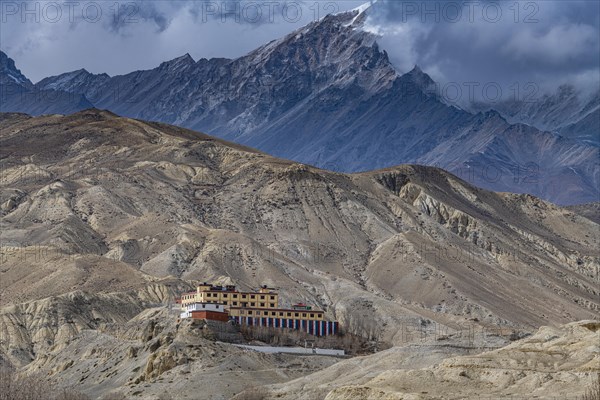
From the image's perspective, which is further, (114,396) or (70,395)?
(114,396)

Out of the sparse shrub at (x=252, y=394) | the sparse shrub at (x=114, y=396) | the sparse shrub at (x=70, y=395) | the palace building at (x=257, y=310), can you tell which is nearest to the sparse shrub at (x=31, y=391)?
the sparse shrub at (x=70, y=395)

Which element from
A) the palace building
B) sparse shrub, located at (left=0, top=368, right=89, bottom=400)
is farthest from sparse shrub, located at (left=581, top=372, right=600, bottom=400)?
the palace building

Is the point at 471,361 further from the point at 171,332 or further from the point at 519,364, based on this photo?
the point at 171,332

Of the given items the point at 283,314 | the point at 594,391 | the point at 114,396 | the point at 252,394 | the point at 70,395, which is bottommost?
the point at 594,391

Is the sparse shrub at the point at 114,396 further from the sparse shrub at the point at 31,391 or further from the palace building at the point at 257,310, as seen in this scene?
the palace building at the point at 257,310

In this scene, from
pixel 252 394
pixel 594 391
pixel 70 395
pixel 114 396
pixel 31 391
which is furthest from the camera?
pixel 114 396

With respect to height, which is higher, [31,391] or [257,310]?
[257,310]

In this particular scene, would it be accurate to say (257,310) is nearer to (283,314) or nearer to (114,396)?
(283,314)

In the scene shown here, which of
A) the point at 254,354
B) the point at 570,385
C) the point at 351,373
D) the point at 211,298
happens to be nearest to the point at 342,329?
the point at 211,298

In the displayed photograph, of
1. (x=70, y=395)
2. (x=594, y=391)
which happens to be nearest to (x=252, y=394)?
(x=70, y=395)

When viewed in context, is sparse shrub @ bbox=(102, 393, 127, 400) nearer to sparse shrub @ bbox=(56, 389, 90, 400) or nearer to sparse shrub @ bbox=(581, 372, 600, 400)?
sparse shrub @ bbox=(56, 389, 90, 400)
